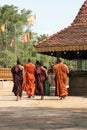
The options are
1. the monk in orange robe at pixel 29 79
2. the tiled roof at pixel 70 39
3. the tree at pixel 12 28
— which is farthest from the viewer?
the tree at pixel 12 28

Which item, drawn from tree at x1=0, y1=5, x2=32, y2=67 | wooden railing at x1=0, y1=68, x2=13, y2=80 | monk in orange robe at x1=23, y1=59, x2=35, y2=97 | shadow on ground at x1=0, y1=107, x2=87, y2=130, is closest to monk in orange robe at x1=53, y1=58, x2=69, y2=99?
monk in orange robe at x1=23, y1=59, x2=35, y2=97

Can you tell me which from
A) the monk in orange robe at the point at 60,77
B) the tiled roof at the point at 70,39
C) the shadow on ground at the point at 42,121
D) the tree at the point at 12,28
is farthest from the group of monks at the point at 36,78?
the tree at the point at 12,28

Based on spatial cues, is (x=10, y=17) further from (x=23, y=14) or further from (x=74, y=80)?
(x=74, y=80)

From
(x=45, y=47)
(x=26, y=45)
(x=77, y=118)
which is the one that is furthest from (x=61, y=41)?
(x=26, y=45)

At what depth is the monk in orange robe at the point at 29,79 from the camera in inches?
752

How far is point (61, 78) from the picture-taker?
18.9 m

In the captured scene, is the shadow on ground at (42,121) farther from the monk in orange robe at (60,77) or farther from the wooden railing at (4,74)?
the wooden railing at (4,74)

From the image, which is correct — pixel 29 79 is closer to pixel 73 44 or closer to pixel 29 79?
pixel 29 79

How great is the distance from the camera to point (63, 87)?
18.8 meters

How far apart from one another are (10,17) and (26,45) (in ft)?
24.9

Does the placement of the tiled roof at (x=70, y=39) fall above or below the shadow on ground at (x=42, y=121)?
above

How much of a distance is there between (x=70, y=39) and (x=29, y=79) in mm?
3119

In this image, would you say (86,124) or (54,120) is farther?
(54,120)

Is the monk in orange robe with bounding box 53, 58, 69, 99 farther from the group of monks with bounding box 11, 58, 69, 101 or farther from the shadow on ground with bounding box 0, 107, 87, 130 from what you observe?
the shadow on ground with bounding box 0, 107, 87, 130
